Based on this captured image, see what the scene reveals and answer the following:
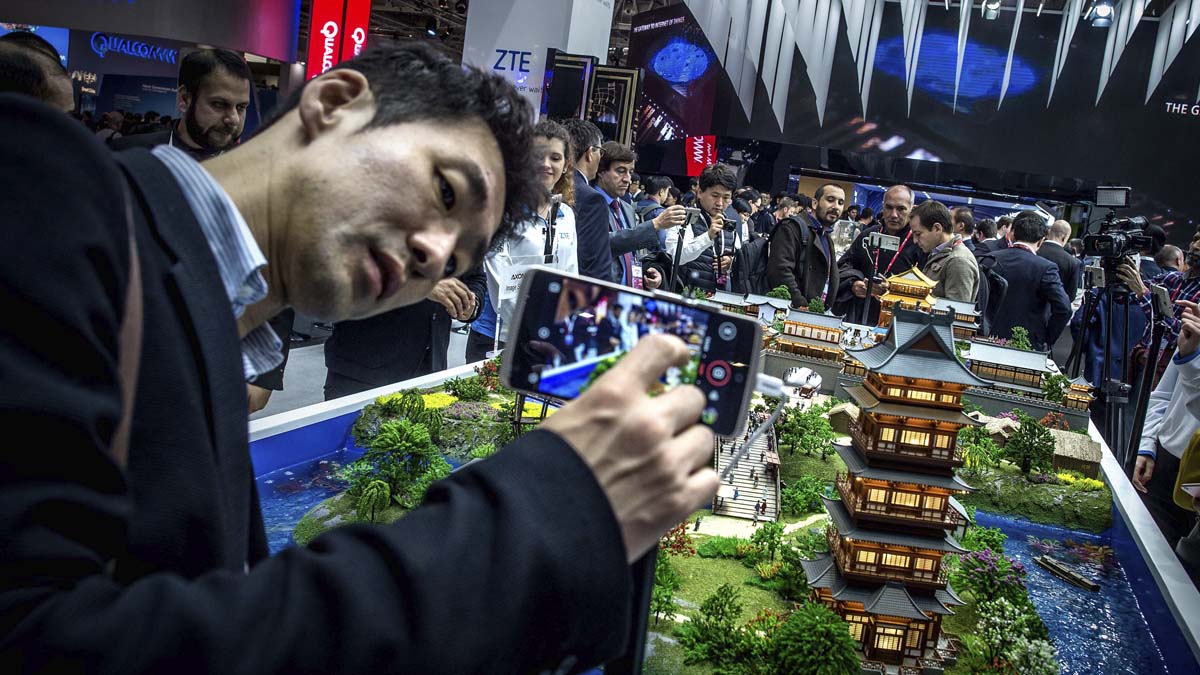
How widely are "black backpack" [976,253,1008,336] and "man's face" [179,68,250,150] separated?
7805 millimetres

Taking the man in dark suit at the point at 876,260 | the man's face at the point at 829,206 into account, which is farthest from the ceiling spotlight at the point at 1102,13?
the man's face at the point at 829,206

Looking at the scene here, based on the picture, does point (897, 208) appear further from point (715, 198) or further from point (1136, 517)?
point (1136, 517)

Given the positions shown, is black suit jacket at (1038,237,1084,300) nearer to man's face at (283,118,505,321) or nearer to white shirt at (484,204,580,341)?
white shirt at (484,204,580,341)

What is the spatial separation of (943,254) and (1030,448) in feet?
9.00

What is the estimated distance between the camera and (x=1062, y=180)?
21031 millimetres

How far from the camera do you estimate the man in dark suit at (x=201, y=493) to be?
0.61 meters

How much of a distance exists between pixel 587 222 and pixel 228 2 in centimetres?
931

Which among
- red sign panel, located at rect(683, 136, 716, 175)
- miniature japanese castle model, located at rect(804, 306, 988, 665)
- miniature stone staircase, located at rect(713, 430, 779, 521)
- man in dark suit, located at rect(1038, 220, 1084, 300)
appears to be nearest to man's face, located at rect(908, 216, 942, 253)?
man in dark suit, located at rect(1038, 220, 1084, 300)

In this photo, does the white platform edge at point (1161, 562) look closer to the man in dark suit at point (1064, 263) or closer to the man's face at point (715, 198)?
the man's face at point (715, 198)

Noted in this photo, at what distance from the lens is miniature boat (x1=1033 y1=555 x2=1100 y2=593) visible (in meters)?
4.75

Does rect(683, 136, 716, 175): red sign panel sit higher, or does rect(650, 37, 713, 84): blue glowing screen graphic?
rect(650, 37, 713, 84): blue glowing screen graphic

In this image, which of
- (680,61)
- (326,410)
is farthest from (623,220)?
(680,61)

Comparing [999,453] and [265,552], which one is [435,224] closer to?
[265,552]

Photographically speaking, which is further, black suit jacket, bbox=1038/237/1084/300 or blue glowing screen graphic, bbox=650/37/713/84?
blue glowing screen graphic, bbox=650/37/713/84
